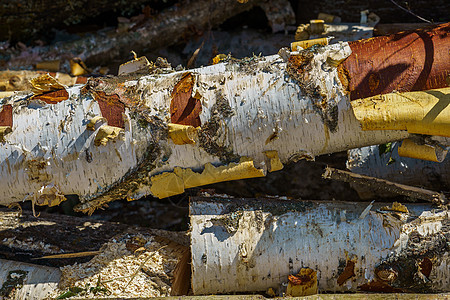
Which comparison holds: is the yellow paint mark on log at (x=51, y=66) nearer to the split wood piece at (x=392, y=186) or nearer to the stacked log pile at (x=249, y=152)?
the stacked log pile at (x=249, y=152)

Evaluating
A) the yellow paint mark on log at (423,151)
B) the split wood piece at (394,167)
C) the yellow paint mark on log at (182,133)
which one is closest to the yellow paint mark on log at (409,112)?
the yellow paint mark on log at (423,151)

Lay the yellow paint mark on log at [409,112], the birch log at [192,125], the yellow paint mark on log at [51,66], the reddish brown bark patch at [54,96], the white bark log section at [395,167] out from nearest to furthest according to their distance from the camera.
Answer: the yellow paint mark on log at [409,112], the birch log at [192,125], the reddish brown bark patch at [54,96], the white bark log section at [395,167], the yellow paint mark on log at [51,66]

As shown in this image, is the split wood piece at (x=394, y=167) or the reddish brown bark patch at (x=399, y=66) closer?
the reddish brown bark patch at (x=399, y=66)

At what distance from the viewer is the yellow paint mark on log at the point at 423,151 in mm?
2029

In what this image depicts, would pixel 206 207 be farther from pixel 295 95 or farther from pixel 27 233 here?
pixel 27 233

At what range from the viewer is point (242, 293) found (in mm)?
2109

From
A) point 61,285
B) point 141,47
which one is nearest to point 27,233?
point 61,285

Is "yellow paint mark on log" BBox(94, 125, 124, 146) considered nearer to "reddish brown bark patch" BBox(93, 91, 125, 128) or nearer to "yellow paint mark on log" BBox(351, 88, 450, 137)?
"reddish brown bark patch" BBox(93, 91, 125, 128)

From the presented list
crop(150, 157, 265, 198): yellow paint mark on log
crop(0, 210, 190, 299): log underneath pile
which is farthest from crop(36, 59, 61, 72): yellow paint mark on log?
crop(150, 157, 265, 198): yellow paint mark on log

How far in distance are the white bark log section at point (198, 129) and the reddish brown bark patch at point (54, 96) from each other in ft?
0.08

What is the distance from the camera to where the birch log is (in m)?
1.98

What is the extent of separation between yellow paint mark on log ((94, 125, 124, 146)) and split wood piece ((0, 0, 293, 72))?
4.53 ft

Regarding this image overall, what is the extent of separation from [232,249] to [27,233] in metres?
1.19

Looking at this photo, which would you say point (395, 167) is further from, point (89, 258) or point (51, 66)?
point (51, 66)
